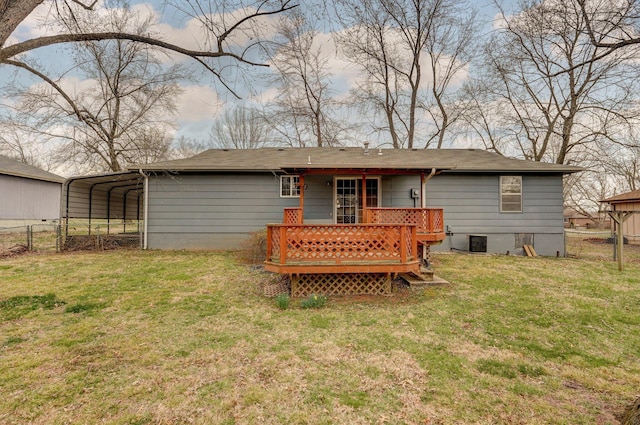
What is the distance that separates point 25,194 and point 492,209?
75.2 ft

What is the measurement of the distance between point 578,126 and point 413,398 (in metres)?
19.7

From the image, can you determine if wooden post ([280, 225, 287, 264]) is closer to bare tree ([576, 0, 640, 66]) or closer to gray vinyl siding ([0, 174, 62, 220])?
bare tree ([576, 0, 640, 66])

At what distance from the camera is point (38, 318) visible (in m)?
4.48

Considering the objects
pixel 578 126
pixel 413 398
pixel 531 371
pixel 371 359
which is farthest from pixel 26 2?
pixel 578 126

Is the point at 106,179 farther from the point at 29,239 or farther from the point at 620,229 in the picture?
the point at 620,229

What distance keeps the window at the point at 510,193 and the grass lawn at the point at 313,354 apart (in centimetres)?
473

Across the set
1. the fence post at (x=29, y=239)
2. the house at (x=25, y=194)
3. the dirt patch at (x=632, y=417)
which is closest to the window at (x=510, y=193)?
the dirt patch at (x=632, y=417)

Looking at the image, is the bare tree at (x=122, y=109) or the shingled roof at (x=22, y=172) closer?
the shingled roof at (x=22, y=172)

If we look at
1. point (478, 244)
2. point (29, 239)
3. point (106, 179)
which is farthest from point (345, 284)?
point (29, 239)

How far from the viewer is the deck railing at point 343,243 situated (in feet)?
18.5

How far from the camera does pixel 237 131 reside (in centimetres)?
2781

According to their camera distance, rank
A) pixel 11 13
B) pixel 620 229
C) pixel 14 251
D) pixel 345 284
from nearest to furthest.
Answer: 1. pixel 11 13
2. pixel 345 284
3. pixel 620 229
4. pixel 14 251

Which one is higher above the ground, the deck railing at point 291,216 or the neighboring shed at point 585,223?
the deck railing at point 291,216

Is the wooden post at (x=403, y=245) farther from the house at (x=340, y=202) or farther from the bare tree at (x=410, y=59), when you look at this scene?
the bare tree at (x=410, y=59)
